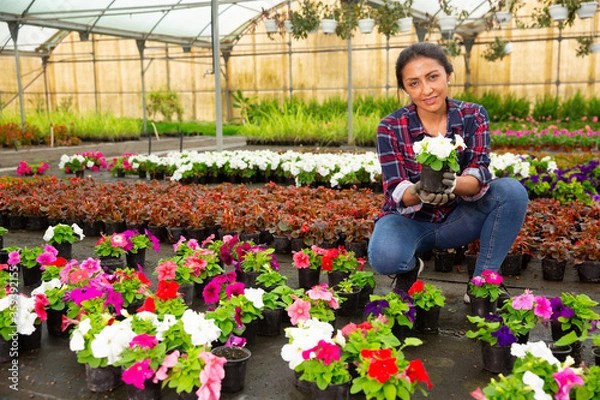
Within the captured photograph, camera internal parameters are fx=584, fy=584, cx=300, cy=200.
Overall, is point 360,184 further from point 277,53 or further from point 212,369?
point 277,53

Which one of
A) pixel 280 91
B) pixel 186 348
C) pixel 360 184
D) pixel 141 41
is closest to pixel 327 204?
pixel 360 184

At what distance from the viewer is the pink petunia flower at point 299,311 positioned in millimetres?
2221

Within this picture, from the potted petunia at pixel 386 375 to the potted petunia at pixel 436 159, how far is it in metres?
0.84

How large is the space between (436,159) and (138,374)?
133cm

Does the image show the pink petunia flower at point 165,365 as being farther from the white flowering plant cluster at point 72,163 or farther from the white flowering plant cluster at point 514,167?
the white flowering plant cluster at point 72,163

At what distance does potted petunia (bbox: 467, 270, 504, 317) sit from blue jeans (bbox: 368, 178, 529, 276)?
158 mm

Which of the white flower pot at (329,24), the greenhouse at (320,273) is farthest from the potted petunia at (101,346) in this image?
the white flower pot at (329,24)

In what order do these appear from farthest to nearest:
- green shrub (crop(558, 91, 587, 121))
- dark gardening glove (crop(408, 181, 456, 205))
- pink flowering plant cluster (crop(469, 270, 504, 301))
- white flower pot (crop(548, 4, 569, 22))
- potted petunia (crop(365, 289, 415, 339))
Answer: green shrub (crop(558, 91, 587, 121)) → white flower pot (crop(548, 4, 569, 22)) → pink flowering plant cluster (crop(469, 270, 504, 301)) → dark gardening glove (crop(408, 181, 456, 205)) → potted petunia (crop(365, 289, 415, 339))

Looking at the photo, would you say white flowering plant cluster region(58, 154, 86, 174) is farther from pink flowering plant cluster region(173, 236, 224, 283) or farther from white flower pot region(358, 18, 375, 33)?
white flower pot region(358, 18, 375, 33)

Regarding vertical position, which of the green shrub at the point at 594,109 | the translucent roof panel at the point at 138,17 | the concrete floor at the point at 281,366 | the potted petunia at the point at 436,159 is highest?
the translucent roof panel at the point at 138,17

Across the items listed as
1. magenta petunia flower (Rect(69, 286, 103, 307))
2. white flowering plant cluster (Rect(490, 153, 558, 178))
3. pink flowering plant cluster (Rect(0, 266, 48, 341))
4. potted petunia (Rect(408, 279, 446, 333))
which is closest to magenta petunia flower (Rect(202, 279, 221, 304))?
magenta petunia flower (Rect(69, 286, 103, 307))

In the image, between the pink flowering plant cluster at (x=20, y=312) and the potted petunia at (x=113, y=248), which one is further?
the potted petunia at (x=113, y=248)

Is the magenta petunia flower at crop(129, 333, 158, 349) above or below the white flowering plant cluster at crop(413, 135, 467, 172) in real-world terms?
below

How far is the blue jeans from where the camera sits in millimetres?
2605
